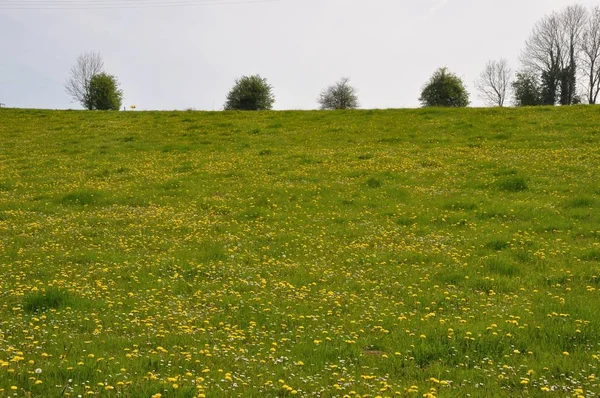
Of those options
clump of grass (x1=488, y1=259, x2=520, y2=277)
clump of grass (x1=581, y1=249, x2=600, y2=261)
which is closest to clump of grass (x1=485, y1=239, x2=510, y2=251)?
clump of grass (x1=488, y1=259, x2=520, y2=277)

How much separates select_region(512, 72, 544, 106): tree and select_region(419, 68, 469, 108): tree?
18.9m

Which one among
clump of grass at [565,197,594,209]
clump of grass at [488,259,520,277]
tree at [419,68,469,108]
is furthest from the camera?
tree at [419,68,469,108]

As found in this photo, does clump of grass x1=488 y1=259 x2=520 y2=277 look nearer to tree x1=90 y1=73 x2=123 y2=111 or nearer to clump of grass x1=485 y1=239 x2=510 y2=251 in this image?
clump of grass x1=485 y1=239 x2=510 y2=251

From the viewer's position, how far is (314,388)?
6516 millimetres

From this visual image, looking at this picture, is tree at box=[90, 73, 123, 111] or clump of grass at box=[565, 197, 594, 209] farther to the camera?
tree at box=[90, 73, 123, 111]

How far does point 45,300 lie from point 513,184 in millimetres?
17327

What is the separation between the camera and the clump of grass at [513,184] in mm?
20109

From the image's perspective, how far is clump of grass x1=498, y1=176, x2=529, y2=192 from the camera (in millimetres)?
20109

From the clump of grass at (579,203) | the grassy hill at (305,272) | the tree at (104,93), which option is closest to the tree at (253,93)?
the tree at (104,93)

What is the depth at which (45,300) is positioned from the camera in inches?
376

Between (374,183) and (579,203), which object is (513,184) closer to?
(579,203)

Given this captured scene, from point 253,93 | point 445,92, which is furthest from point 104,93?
point 445,92

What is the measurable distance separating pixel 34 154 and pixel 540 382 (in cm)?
3054

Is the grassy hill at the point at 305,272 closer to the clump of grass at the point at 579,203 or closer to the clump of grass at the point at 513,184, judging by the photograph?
the clump of grass at the point at 579,203
